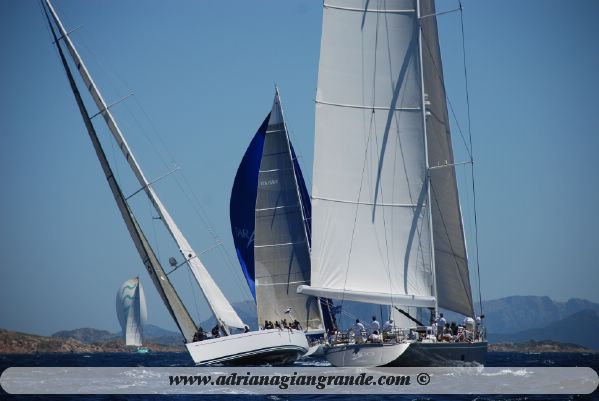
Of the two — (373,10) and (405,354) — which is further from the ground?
(373,10)

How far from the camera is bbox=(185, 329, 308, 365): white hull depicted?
108 feet

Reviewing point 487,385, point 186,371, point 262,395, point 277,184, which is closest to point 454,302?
point 487,385

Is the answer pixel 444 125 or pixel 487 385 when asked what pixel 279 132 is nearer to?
pixel 444 125

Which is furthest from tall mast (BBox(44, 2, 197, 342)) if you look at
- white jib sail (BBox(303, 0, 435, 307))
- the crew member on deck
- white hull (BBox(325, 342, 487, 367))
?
the crew member on deck

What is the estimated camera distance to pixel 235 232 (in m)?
48.6

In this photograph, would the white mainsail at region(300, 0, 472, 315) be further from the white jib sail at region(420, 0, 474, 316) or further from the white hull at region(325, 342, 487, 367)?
the white hull at region(325, 342, 487, 367)

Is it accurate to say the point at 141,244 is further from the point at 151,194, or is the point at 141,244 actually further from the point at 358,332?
the point at 358,332

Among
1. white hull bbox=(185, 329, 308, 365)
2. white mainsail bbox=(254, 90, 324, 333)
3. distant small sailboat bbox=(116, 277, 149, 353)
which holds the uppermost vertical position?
white mainsail bbox=(254, 90, 324, 333)

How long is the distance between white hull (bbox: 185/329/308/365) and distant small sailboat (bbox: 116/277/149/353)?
81973 millimetres

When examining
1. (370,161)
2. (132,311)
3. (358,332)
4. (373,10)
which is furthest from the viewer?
(132,311)

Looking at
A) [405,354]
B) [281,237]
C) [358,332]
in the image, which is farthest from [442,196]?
[281,237]

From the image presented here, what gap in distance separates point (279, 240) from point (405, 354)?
1586 centimetres

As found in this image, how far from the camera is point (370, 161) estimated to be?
32188mm

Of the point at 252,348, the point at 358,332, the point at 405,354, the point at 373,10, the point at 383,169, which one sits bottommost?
the point at 252,348
